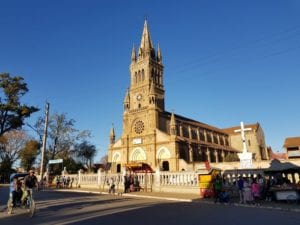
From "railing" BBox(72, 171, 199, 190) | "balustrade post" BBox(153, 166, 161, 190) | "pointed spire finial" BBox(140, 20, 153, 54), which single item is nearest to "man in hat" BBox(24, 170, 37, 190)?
"railing" BBox(72, 171, 199, 190)

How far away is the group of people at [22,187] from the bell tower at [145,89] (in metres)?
44.1

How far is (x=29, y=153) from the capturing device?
53.0 metres

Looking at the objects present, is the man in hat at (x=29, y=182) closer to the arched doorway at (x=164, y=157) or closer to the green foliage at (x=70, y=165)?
the green foliage at (x=70, y=165)

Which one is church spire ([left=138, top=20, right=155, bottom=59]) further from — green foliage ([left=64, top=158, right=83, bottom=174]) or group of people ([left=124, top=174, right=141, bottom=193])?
group of people ([left=124, top=174, right=141, bottom=193])

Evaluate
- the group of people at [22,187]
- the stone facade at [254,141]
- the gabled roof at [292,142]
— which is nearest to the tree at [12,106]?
the group of people at [22,187]

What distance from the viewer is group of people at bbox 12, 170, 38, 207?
473 inches

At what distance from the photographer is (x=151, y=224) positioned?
29.2 feet

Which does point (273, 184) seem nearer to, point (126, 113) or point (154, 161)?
point (154, 161)

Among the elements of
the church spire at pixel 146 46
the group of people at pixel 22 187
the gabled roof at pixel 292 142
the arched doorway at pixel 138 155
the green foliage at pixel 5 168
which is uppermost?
the church spire at pixel 146 46

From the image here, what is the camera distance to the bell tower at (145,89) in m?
59.0

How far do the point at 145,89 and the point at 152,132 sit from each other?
1167 centimetres

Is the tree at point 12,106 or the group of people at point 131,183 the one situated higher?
the tree at point 12,106

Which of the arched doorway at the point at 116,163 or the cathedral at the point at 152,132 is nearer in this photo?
the cathedral at the point at 152,132

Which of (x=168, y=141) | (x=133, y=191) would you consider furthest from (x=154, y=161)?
(x=133, y=191)
